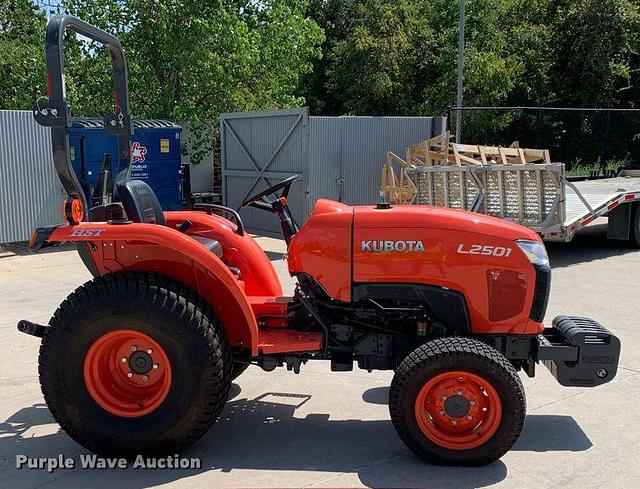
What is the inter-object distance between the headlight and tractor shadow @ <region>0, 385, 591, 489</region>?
1035 millimetres

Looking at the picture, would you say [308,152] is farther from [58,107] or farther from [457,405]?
[457,405]

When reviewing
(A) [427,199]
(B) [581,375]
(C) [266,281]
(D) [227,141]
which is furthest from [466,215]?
(D) [227,141]

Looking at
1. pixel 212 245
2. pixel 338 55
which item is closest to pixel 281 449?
pixel 212 245

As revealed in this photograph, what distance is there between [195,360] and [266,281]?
1.04 m

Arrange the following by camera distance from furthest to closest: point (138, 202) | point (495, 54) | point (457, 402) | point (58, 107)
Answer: point (495, 54) → point (138, 202) → point (457, 402) → point (58, 107)

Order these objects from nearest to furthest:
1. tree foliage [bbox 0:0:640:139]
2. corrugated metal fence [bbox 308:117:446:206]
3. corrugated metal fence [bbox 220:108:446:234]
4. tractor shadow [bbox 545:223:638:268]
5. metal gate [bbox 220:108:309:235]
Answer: tractor shadow [bbox 545:223:638:268]
metal gate [bbox 220:108:309:235]
corrugated metal fence [bbox 220:108:446:234]
corrugated metal fence [bbox 308:117:446:206]
tree foliage [bbox 0:0:640:139]

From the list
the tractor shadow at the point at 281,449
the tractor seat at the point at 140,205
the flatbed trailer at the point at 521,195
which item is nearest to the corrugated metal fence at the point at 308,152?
the flatbed trailer at the point at 521,195

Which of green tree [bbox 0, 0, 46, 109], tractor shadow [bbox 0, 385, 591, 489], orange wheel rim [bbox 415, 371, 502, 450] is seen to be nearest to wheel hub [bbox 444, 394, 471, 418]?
orange wheel rim [bbox 415, 371, 502, 450]

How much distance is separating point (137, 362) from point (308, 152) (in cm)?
738

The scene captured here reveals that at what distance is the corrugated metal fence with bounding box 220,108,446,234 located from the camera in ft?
35.5

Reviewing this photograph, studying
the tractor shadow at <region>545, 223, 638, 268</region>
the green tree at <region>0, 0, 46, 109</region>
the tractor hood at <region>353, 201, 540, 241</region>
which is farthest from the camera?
the green tree at <region>0, 0, 46, 109</region>

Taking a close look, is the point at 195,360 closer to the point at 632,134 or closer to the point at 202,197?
the point at 202,197

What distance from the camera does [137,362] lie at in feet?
11.4

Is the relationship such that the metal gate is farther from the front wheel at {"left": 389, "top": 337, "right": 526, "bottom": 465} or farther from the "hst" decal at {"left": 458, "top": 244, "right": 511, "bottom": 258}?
the front wheel at {"left": 389, "top": 337, "right": 526, "bottom": 465}
